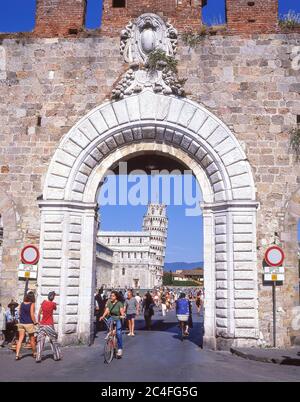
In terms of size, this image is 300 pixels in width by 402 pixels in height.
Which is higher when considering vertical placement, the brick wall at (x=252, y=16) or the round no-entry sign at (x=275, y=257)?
the brick wall at (x=252, y=16)

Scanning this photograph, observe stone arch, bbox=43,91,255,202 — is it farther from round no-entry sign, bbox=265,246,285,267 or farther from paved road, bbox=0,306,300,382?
paved road, bbox=0,306,300,382

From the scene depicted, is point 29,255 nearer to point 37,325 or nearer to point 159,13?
point 37,325

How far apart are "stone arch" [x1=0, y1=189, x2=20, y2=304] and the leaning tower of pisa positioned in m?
65.6

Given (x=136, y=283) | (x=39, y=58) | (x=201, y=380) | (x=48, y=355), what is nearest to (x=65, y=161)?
(x=39, y=58)

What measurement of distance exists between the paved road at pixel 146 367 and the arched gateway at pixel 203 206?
857 millimetres

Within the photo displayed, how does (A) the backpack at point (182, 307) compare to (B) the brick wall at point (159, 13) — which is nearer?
(B) the brick wall at point (159, 13)

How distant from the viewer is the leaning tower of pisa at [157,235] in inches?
3024

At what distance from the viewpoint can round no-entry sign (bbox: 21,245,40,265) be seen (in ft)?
31.5

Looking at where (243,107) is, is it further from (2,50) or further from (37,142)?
(2,50)

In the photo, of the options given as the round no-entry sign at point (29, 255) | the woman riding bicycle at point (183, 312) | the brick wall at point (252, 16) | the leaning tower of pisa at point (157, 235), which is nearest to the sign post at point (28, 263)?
the round no-entry sign at point (29, 255)

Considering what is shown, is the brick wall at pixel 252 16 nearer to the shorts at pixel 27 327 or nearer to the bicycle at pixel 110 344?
the bicycle at pixel 110 344

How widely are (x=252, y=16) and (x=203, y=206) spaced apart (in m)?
4.65
